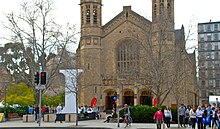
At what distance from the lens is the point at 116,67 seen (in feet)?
209

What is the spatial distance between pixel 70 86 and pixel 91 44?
28.8m

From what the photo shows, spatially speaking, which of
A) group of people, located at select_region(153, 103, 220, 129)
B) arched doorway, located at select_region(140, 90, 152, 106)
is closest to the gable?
arched doorway, located at select_region(140, 90, 152, 106)

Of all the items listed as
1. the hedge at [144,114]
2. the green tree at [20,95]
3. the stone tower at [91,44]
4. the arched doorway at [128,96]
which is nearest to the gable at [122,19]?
the stone tower at [91,44]

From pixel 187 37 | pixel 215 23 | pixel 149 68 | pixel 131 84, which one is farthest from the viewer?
pixel 215 23

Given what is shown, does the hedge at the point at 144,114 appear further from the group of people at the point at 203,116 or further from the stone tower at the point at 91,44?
the stone tower at the point at 91,44

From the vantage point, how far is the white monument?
3350 cm

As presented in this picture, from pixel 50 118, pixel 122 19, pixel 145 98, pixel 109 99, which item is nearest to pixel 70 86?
pixel 50 118

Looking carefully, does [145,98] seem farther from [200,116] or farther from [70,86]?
[200,116]

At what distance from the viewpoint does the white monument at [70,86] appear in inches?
1319

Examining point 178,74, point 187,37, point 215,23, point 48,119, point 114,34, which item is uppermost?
point 215,23

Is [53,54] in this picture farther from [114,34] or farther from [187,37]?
[114,34]

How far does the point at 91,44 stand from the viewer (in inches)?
2480

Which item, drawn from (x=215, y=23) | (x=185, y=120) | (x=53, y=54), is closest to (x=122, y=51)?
(x=53, y=54)

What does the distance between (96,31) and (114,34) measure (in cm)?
303
